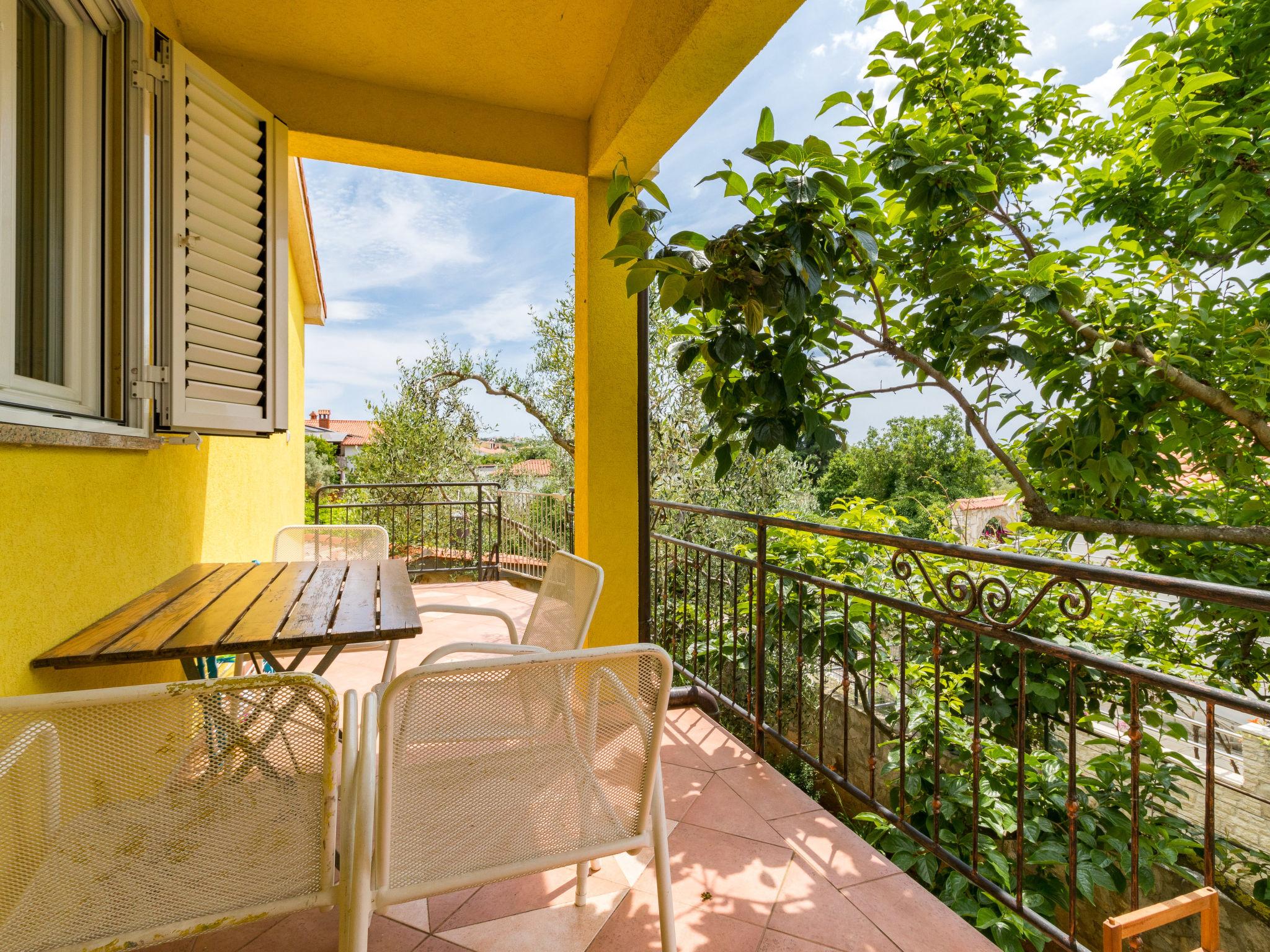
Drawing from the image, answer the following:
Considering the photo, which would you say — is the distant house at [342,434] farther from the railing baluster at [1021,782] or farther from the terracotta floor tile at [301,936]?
the railing baluster at [1021,782]

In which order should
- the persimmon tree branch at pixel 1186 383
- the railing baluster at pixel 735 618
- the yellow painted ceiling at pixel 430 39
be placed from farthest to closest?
the railing baluster at pixel 735 618
the persimmon tree branch at pixel 1186 383
the yellow painted ceiling at pixel 430 39

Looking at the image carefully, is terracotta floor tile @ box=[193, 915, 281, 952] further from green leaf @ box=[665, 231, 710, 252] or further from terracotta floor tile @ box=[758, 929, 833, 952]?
green leaf @ box=[665, 231, 710, 252]

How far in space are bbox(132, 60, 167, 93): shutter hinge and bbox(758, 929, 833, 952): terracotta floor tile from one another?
2833 millimetres

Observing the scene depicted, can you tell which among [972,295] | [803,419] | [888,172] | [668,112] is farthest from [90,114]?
[972,295]

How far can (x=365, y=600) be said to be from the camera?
1.71m

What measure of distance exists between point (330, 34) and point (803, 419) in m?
2.26

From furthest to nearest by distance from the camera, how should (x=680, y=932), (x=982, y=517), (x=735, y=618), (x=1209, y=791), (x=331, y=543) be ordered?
(x=982, y=517) → (x=735, y=618) → (x=331, y=543) → (x=680, y=932) → (x=1209, y=791)

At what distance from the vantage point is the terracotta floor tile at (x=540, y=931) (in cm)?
145

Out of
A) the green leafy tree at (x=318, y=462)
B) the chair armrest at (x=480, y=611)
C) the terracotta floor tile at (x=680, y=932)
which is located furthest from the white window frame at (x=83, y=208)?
the green leafy tree at (x=318, y=462)

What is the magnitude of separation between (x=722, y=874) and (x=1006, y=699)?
6.05ft

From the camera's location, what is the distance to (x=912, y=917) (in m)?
1.58

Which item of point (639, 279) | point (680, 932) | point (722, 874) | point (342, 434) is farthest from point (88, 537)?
point (342, 434)

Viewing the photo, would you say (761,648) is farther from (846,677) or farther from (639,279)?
(639,279)

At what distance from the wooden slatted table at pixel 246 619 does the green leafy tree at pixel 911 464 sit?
735 inches
